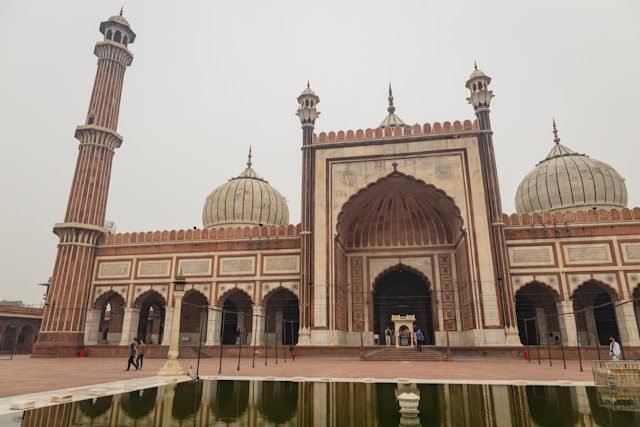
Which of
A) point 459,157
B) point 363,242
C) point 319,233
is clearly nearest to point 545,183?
point 459,157

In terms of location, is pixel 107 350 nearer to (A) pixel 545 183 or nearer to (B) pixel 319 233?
(B) pixel 319 233

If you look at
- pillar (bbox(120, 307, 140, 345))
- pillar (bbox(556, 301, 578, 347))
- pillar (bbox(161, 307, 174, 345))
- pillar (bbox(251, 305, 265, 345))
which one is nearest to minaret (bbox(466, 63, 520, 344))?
pillar (bbox(556, 301, 578, 347))

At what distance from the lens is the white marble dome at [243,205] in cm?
2453

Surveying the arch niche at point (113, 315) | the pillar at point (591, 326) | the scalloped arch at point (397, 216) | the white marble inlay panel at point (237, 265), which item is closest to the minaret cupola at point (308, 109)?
the scalloped arch at point (397, 216)

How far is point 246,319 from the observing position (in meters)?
21.1

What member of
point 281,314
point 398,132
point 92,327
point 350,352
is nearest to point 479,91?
point 398,132

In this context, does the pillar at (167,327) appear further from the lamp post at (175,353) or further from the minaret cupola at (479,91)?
the minaret cupola at (479,91)

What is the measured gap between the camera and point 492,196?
17.0 metres

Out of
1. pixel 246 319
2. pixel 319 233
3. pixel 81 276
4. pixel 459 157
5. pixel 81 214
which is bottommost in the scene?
pixel 246 319

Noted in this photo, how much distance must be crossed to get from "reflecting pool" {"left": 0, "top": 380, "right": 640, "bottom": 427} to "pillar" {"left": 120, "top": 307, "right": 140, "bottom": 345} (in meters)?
14.2

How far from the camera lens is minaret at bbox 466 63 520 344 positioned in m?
15.8

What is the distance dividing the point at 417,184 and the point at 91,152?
16425mm

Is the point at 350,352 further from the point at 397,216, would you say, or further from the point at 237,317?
the point at 237,317

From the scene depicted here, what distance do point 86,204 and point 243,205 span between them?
807 centimetres
